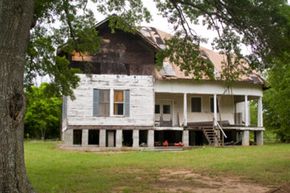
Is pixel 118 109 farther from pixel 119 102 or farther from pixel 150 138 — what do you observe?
pixel 150 138

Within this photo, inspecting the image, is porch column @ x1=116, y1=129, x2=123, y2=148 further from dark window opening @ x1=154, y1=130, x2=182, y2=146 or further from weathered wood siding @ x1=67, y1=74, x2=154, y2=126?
dark window opening @ x1=154, y1=130, x2=182, y2=146

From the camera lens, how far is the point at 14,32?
Result: 743cm

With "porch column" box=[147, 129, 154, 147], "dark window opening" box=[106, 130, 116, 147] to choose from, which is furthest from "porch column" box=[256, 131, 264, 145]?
"dark window opening" box=[106, 130, 116, 147]

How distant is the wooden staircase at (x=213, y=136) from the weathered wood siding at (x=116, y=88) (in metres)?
3.94

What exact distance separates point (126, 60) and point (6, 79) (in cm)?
2456

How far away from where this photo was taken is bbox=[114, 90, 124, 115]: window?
3116cm

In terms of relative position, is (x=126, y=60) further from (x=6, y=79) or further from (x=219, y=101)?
(x=6, y=79)

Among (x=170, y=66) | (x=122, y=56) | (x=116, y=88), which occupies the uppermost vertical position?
(x=122, y=56)

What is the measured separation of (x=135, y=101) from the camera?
3152cm

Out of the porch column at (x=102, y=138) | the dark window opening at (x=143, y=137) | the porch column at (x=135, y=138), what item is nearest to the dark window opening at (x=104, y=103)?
the porch column at (x=102, y=138)

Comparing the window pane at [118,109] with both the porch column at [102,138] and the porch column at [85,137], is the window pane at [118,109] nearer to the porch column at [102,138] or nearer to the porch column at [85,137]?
the porch column at [102,138]

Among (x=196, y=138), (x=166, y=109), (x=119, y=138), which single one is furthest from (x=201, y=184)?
(x=196, y=138)

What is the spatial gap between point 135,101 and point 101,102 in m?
2.32

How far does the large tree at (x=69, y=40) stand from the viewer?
726 cm
